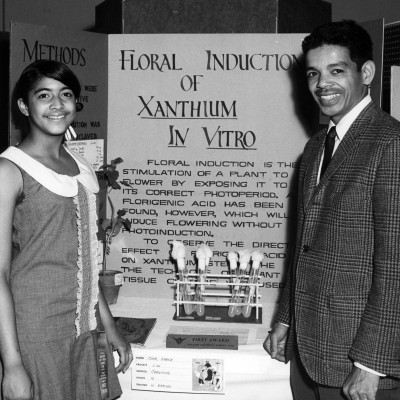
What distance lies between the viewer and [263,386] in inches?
66.2

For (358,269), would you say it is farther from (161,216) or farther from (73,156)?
(161,216)

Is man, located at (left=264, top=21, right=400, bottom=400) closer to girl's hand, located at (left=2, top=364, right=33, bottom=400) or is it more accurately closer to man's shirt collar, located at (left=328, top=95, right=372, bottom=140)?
man's shirt collar, located at (left=328, top=95, right=372, bottom=140)

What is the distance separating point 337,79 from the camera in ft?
4.63

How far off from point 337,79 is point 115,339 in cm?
85

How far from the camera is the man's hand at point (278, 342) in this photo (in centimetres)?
165

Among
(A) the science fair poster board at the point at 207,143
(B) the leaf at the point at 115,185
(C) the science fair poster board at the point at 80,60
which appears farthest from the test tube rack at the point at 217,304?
(C) the science fair poster board at the point at 80,60

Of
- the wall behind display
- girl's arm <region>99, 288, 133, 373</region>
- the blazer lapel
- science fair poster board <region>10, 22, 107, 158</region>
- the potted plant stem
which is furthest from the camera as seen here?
the wall behind display

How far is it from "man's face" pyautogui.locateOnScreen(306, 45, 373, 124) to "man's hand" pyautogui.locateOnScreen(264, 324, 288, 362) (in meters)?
0.58

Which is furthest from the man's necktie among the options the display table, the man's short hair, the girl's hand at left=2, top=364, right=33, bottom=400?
the girl's hand at left=2, top=364, right=33, bottom=400

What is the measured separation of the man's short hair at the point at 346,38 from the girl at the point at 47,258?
1.87 feet

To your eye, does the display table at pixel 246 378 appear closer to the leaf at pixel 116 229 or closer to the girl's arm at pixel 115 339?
the girl's arm at pixel 115 339

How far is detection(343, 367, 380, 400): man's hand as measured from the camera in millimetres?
1268

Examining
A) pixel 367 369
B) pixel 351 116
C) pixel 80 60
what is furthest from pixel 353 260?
pixel 80 60

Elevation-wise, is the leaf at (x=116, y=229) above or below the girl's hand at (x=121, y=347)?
above
